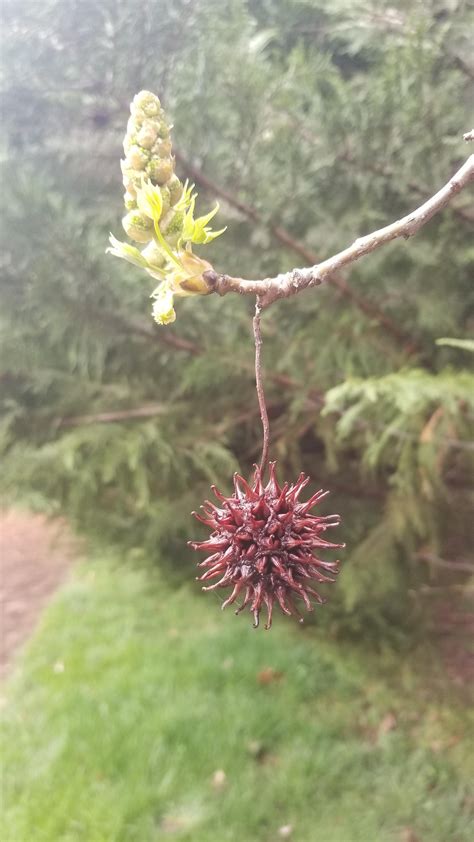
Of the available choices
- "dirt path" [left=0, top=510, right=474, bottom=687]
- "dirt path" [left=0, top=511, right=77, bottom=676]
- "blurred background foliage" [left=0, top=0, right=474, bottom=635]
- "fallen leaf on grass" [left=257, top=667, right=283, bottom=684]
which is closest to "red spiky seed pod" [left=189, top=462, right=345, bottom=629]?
"blurred background foliage" [left=0, top=0, right=474, bottom=635]

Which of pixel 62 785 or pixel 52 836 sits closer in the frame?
pixel 52 836

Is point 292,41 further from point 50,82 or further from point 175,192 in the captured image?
point 175,192

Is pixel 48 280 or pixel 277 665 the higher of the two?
pixel 48 280

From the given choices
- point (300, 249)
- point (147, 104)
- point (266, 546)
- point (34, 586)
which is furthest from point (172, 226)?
point (34, 586)

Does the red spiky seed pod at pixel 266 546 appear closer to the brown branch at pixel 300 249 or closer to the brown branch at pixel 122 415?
the brown branch at pixel 300 249

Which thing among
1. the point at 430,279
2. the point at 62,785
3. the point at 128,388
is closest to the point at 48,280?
the point at 128,388

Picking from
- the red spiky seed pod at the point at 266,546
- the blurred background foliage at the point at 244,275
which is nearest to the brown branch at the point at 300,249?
the blurred background foliage at the point at 244,275

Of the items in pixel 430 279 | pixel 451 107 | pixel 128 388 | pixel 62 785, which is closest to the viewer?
pixel 451 107

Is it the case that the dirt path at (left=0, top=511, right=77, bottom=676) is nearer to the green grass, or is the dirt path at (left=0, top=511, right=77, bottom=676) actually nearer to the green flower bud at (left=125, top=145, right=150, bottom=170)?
the green grass
